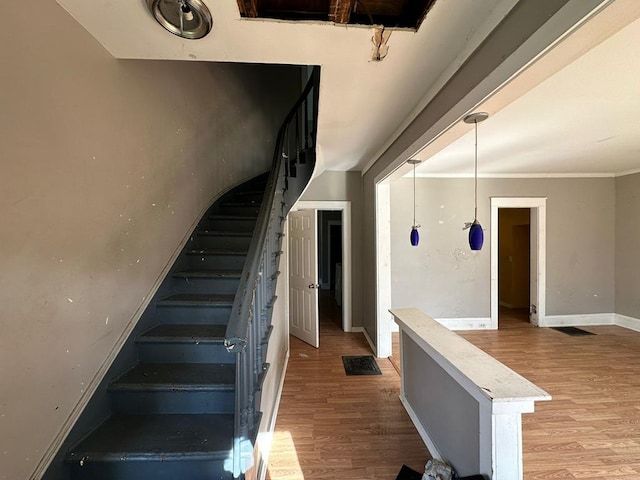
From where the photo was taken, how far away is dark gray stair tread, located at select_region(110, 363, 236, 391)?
5.25 feet

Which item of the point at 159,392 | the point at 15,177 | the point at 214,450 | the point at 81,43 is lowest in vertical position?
the point at 214,450

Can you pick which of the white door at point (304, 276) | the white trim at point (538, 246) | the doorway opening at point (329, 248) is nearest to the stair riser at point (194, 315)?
the white door at point (304, 276)

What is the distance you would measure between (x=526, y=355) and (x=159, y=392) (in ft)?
13.3

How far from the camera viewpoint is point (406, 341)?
2.60 meters

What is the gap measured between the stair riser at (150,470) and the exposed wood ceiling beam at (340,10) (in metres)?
1.99

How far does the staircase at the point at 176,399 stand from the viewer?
1322 millimetres

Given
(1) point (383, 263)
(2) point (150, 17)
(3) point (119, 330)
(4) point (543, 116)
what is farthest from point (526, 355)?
(2) point (150, 17)

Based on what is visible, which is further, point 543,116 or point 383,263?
point 383,263

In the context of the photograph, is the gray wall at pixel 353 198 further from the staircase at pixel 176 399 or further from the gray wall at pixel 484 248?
the staircase at pixel 176 399

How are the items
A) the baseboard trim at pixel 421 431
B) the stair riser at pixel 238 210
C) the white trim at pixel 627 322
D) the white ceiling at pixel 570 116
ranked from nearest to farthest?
the white ceiling at pixel 570 116 → the baseboard trim at pixel 421 431 → the stair riser at pixel 238 210 → the white trim at pixel 627 322

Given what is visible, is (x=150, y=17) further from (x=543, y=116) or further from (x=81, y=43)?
(x=543, y=116)

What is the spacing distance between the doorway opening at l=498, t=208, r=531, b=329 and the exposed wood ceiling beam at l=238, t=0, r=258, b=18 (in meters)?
6.29

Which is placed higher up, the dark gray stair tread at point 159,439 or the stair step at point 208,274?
the stair step at point 208,274

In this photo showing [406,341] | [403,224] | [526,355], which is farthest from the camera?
[403,224]
